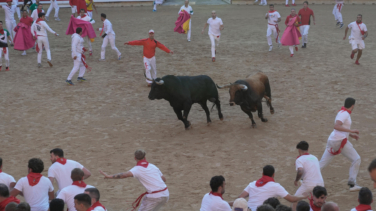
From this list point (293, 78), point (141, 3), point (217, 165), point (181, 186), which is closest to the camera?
point (181, 186)

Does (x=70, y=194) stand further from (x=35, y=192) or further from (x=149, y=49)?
(x=149, y=49)

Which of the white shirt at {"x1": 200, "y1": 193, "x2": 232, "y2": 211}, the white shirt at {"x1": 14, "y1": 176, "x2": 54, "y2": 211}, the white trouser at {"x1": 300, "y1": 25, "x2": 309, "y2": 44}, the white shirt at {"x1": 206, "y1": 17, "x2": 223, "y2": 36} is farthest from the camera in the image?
the white trouser at {"x1": 300, "y1": 25, "x2": 309, "y2": 44}

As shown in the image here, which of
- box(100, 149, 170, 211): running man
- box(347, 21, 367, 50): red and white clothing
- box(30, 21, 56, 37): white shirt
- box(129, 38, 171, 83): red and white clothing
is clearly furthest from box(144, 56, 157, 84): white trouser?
box(100, 149, 170, 211): running man

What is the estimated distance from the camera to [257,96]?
37.4ft

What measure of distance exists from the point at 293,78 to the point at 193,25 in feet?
35.8

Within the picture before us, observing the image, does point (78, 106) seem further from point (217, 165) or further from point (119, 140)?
point (217, 165)

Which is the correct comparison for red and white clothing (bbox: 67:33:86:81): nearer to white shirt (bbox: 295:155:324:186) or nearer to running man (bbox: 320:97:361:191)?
running man (bbox: 320:97:361:191)

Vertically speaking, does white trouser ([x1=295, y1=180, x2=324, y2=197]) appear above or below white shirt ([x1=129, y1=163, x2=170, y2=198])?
below

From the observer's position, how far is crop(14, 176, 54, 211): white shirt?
247 inches

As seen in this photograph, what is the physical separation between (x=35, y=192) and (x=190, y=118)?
6.76 meters

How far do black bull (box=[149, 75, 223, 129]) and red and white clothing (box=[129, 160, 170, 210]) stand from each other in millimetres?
4625

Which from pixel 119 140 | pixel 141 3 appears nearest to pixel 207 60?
pixel 119 140

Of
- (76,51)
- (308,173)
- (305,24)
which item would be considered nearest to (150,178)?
(308,173)

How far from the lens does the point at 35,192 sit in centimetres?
629
